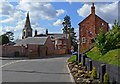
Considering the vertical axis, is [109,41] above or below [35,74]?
above

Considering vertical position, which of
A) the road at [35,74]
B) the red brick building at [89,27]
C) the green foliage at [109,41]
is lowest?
the road at [35,74]

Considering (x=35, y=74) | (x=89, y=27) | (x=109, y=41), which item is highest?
(x=89, y=27)

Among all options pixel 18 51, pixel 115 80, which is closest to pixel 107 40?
pixel 115 80

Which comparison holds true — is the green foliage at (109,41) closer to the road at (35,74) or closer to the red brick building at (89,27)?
the road at (35,74)

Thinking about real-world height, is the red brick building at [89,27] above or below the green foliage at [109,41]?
above

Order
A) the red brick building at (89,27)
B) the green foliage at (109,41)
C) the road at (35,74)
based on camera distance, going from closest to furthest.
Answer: the road at (35,74), the green foliage at (109,41), the red brick building at (89,27)

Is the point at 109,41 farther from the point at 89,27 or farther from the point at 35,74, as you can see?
the point at 89,27

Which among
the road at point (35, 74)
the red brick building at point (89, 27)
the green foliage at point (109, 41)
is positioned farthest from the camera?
the red brick building at point (89, 27)

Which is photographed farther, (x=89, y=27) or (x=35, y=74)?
(x=89, y=27)

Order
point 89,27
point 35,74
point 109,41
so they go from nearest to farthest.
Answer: point 35,74, point 109,41, point 89,27

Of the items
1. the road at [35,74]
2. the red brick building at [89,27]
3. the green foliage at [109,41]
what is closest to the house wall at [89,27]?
the red brick building at [89,27]

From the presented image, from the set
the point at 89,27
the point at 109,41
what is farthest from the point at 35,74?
the point at 89,27

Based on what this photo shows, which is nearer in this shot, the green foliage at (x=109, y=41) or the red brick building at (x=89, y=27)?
the green foliage at (x=109, y=41)

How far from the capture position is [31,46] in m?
74.9
